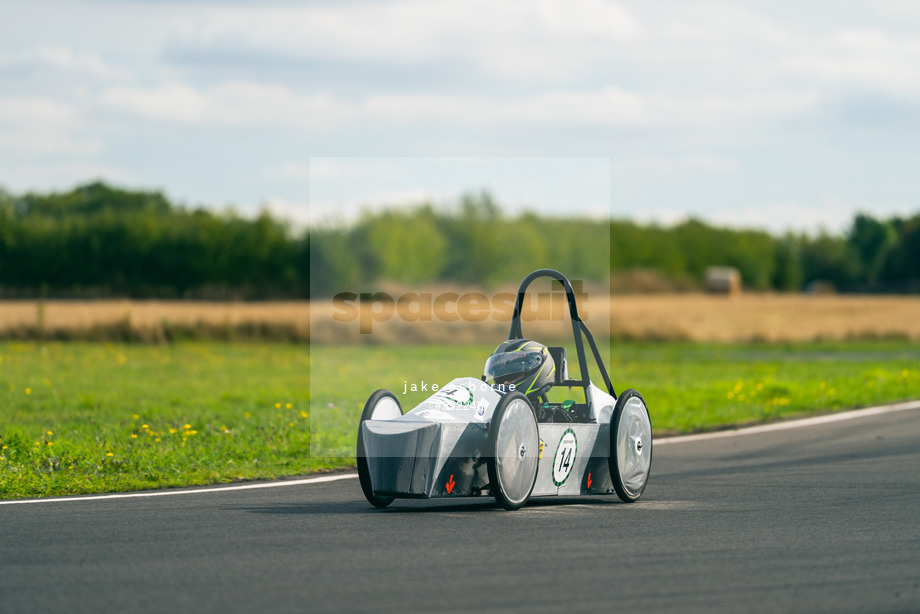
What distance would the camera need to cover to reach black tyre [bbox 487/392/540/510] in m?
8.41

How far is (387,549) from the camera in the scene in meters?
7.27

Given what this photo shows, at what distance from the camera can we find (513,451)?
8602 millimetres

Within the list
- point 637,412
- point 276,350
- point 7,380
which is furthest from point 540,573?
point 276,350

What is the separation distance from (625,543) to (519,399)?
1633 mm

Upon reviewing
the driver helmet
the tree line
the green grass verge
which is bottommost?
the green grass verge

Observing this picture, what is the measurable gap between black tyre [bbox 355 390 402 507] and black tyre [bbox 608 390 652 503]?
1936mm

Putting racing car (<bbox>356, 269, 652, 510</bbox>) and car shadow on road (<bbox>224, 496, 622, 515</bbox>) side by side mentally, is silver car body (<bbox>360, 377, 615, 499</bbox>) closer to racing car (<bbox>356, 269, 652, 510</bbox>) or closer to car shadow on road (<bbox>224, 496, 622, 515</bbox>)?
racing car (<bbox>356, 269, 652, 510</bbox>)

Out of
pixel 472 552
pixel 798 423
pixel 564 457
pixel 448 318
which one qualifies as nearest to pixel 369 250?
pixel 448 318

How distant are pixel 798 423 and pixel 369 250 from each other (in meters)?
9.16

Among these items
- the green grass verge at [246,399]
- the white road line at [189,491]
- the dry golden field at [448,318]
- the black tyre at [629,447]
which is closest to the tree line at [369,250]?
the dry golden field at [448,318]

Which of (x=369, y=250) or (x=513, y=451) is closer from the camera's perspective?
(x=513, y=451)

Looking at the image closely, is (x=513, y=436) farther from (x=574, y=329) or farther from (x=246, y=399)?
(x=246, y=399)

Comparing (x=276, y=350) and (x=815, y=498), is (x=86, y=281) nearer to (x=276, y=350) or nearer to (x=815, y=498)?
(x=276, y=350)

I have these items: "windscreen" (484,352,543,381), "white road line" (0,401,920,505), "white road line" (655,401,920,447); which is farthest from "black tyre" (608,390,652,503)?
"white road line" (655,401,920,447)
